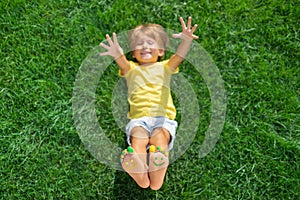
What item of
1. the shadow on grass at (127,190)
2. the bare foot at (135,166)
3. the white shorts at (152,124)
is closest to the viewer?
the bare foot at (135,166)

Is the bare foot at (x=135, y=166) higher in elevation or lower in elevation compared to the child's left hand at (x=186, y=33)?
lower

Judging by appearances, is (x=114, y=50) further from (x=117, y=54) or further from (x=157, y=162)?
(x=157, y=162)

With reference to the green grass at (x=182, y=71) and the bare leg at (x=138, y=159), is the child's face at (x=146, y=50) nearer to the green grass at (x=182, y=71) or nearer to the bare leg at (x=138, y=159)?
the green grass at (x=182, y=71)

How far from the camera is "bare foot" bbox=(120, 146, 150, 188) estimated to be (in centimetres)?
222

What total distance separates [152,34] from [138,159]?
0.80 m

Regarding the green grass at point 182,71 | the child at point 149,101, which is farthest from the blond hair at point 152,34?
the green grass at point 182,71

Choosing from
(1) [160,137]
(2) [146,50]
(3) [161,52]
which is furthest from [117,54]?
(1) [160,137]

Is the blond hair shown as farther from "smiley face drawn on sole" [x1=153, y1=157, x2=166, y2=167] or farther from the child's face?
"smiley face drawn on sole" [x1=153, y1=157, x2=166, y2=167]

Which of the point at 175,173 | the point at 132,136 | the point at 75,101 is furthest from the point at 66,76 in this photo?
the point at 175,173

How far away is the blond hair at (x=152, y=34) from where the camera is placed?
8.16 ft

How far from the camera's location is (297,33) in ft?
8.91

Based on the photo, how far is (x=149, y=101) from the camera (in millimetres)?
2365

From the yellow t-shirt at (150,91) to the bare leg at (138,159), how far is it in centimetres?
12

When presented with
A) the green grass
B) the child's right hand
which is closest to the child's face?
the child's right hand
